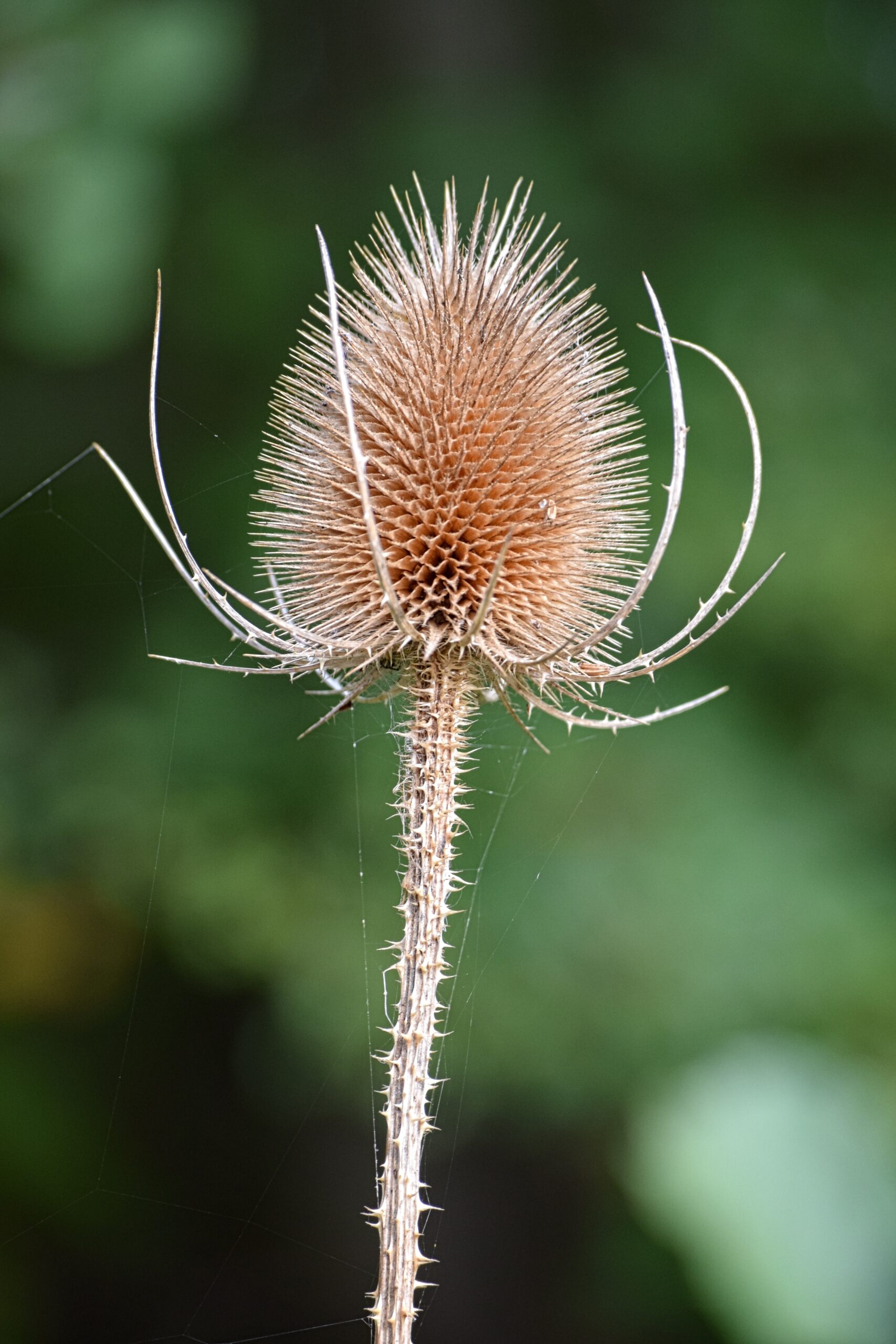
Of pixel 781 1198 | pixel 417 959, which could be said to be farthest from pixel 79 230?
pixel 781 1198

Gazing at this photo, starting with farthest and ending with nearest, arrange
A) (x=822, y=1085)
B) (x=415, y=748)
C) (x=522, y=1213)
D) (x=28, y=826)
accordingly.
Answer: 1. (x=522, y=1213)
2. (x=28, y=826)
3. (x=822, y=1085)
4. (x=415, y=748)

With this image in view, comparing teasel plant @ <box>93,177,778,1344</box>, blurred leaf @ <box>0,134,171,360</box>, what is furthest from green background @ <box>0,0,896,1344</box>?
Answer: teasel plant @ <box>93,177,778,1344</box>

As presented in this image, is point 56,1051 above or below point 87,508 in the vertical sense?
below

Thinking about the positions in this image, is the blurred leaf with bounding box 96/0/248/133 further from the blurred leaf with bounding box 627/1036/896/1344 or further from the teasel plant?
the blurred leaf with bounding box 627/1036/896/1344

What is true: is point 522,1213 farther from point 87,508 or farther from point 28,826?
point 87,508

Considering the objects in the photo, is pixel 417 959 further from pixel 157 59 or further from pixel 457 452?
pixel 157 59

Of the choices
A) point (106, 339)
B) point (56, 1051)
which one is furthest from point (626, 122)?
point (56, 1051)

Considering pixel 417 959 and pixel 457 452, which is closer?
pixel 417 959
